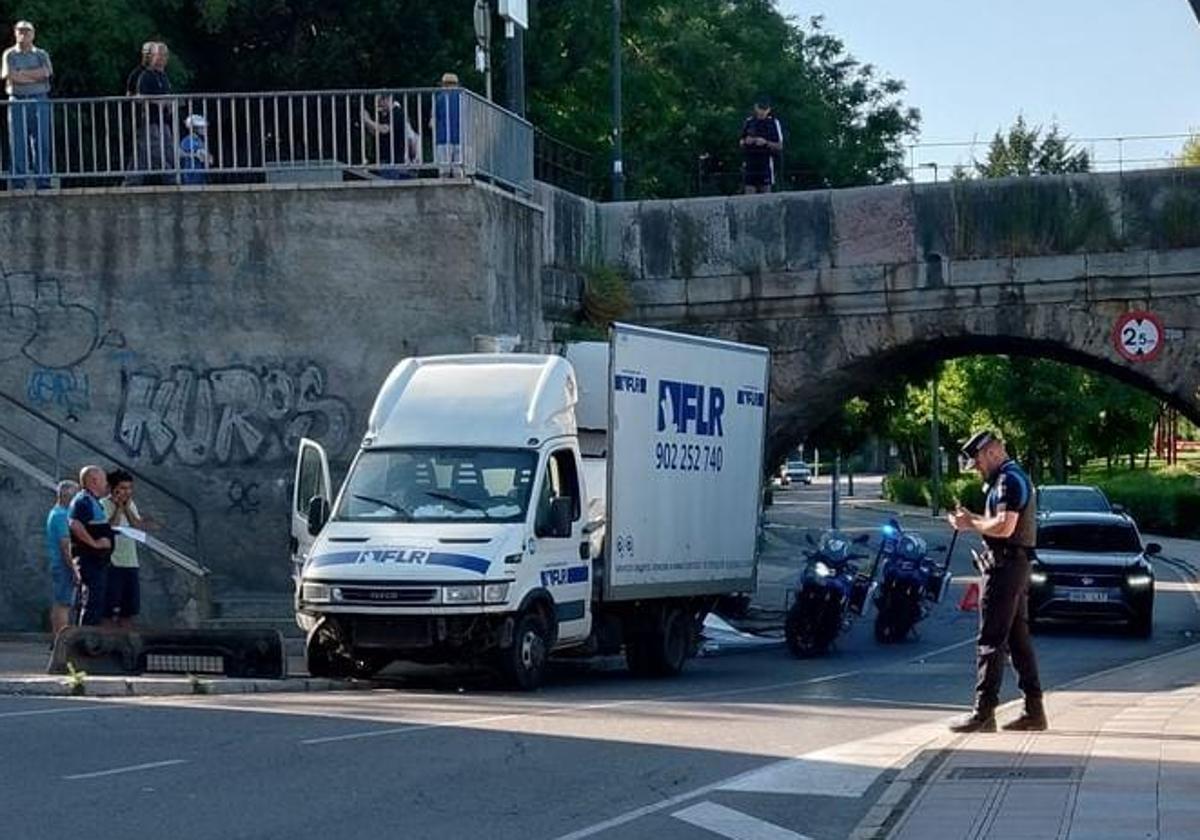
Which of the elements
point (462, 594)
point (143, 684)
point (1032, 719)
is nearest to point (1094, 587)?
point (462, 594)

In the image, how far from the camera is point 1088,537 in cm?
3011

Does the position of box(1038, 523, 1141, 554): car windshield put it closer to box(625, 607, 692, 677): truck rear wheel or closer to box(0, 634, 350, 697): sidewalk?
box(625, 607, 692, 677): truck rear wheel

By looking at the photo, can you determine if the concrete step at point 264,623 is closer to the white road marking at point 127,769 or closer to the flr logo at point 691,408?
the flr logo at point 691,408

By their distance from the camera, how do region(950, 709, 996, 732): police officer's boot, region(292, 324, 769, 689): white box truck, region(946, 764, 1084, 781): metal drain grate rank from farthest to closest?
region(292, 324, 769, 689): white box truck
region(950, 709, 996, 732): police officer's boot
region(946, 764, 1084, 781): metal drain grate

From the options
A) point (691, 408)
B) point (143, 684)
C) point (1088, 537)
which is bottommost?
point (143, 684)

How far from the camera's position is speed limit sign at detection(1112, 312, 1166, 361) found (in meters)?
29.4

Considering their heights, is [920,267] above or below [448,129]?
below

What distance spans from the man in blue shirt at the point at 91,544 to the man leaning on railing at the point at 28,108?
20.5 ft

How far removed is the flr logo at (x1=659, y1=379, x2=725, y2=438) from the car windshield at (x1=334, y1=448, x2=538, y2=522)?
271 cm

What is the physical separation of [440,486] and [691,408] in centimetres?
396

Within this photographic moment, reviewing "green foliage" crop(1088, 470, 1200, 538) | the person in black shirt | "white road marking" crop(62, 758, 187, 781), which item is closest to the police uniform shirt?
"white road marking" crop(62, 758, 187, 781)

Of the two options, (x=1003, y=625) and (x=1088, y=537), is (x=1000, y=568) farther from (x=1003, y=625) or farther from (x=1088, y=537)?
(x=1088, y=537)

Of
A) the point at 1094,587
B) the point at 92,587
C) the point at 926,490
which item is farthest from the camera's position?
the point at 926,490

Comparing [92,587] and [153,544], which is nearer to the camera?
[92,587]
